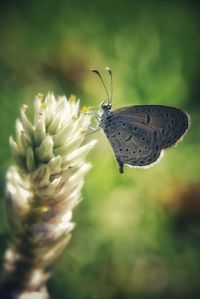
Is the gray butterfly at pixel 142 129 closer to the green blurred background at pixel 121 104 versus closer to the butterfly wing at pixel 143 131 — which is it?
the butterfly wing at pixel 143 131

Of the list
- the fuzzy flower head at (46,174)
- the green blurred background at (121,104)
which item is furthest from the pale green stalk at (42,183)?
the green blurred background at (121,104)

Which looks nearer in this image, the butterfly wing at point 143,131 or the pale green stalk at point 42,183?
the pale green stalk at point 42,183

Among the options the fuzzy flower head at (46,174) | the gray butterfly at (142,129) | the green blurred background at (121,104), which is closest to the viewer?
the fuzzy flower head at (46,174)

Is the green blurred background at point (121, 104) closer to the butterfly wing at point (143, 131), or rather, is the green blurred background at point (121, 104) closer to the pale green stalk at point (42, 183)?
the butterfly wing at point (143, 131)

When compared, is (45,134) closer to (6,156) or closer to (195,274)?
(6,156)

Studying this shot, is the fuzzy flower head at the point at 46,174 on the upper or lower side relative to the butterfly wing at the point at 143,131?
lower

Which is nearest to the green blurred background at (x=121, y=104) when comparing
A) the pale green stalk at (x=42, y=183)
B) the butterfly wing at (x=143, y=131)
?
the butterfly wing at (x=143, y=131)

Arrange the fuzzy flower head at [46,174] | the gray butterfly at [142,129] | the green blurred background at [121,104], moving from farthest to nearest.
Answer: the green blurred background at [121,104]
the gray butterfly at [142,129]
the fuzzy flower head at [46,174]
